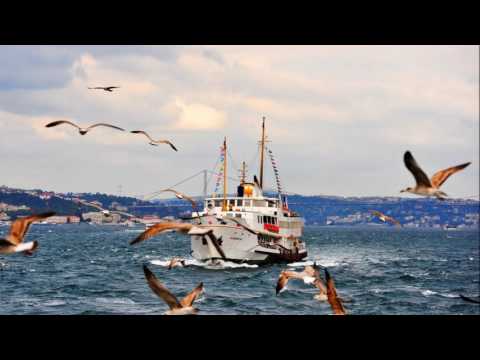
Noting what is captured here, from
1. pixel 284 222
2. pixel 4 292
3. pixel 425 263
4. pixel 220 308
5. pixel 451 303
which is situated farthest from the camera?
pixel 425 263

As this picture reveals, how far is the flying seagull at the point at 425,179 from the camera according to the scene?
10812 millimetres

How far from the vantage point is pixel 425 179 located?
1136cm

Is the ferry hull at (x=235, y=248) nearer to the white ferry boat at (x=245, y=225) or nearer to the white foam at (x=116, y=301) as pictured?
the white ferry boat at (x=245, y=225)

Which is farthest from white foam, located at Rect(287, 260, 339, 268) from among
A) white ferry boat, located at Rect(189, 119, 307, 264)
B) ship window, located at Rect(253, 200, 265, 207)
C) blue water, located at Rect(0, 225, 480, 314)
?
ship window, located at Rect(253, 200, 265, 207)

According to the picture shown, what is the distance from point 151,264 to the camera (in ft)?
196

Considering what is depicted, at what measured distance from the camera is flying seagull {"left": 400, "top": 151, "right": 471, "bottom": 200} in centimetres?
1081

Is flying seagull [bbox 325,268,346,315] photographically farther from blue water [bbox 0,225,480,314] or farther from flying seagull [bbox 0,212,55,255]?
blue water [bbox 0,225,480,314]

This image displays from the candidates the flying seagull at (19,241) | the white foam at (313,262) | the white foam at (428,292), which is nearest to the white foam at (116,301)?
the white foam at (428,292)

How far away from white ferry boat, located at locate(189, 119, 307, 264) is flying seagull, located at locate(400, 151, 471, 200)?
3229cm

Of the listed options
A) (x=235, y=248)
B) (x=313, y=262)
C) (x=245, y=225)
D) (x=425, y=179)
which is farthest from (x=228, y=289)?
(x=425, y=179)
